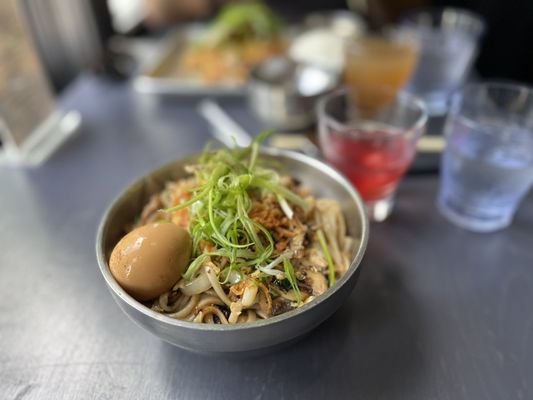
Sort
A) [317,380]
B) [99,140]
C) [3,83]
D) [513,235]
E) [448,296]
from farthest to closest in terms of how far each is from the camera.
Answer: [99,140], [3,83], [513,235], [448,296], [317,380]

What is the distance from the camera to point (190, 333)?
0.64 meters

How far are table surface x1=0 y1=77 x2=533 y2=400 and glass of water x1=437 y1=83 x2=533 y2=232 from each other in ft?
0.18

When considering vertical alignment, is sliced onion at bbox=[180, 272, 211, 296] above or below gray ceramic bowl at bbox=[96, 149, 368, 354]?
below

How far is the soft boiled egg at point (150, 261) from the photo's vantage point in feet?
2.39

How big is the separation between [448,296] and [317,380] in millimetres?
380

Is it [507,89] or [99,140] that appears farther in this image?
[99,140]

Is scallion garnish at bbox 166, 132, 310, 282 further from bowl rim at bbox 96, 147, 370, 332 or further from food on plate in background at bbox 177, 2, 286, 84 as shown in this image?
food on plate in background at bbox 177, 2, 286, 84

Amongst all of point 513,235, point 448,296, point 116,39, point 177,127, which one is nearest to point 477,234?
point 513,235

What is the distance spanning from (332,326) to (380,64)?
1102mm

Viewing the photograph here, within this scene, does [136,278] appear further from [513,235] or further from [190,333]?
[513,235]

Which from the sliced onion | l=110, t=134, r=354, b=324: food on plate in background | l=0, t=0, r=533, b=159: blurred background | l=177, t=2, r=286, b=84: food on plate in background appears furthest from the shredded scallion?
l=177, t=2, r=286, b=84: food on plate in background

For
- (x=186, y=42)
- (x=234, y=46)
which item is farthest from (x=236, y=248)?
(x=186, y=42)

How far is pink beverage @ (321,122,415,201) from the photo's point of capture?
1076 mm

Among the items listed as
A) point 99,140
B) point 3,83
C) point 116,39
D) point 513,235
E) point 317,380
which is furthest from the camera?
point 116,39
